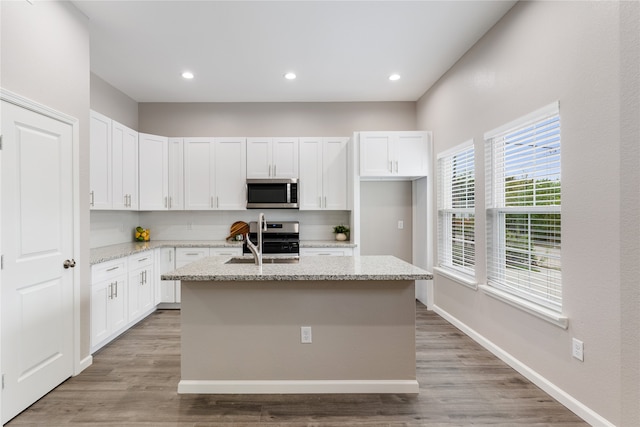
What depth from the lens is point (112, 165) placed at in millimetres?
3732

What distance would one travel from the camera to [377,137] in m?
4.33

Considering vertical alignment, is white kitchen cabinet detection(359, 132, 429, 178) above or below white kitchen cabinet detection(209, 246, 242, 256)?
above

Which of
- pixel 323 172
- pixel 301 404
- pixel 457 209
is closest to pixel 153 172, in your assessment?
pixel 323 172

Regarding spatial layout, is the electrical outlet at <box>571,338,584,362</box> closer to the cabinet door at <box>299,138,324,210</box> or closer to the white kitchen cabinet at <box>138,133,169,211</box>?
the cabinet door at <box>299,138,324,210</box>

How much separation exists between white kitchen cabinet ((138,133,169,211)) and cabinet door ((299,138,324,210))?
1873mm

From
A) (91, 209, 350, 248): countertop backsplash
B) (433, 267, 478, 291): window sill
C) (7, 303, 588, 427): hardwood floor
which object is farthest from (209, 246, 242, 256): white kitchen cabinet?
(433, 267, 478, 291): window sill

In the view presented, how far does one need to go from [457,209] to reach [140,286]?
3728 millimetres

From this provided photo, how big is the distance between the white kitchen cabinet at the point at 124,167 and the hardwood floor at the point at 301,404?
192cm

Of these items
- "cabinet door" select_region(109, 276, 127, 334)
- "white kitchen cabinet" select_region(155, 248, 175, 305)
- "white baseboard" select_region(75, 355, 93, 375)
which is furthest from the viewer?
"white kitchen cabinet" select_region(155, 248, 175, 305)

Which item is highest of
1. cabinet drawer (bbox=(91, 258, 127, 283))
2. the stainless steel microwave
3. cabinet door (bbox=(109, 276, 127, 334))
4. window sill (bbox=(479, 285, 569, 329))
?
the stainless steel microwave

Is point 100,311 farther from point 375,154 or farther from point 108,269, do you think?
point 375,154

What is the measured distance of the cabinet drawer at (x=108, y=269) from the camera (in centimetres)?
294

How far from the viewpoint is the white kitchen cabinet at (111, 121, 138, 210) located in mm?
3773

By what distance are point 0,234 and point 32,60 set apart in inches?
46.5
